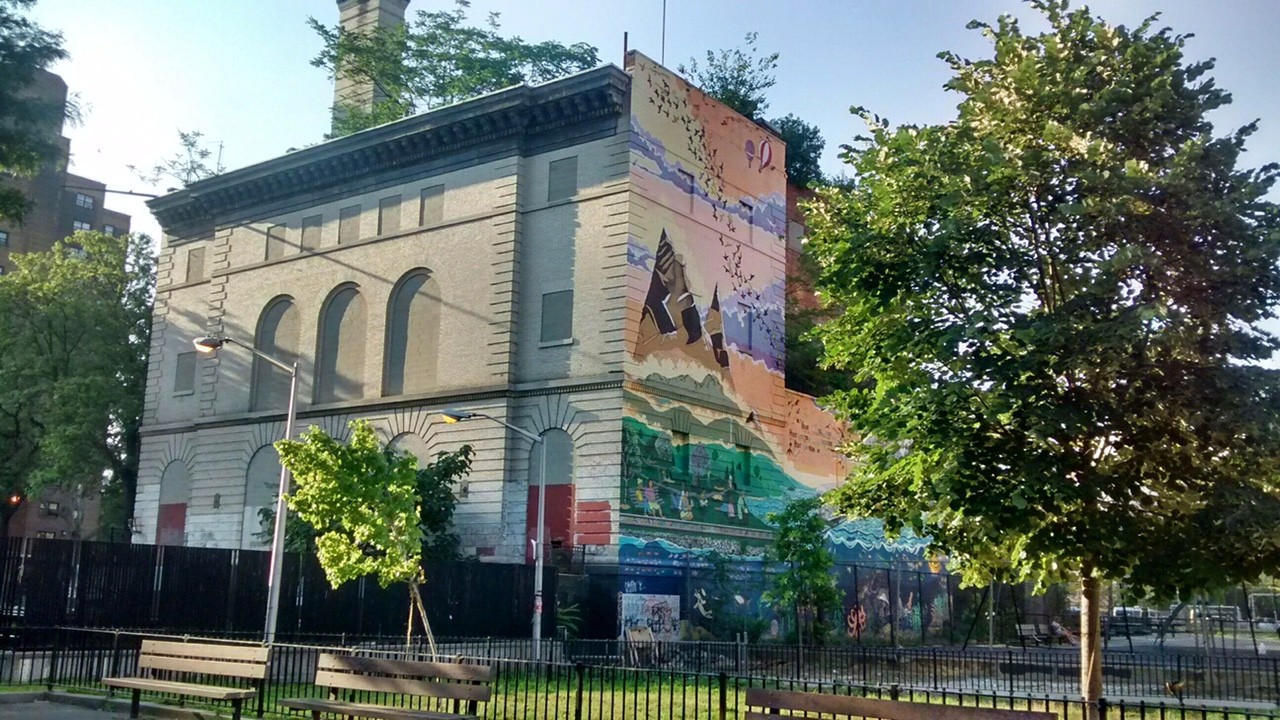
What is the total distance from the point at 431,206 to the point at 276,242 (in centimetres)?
863

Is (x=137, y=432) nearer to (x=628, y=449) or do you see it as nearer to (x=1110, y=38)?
(x=628, y=449)

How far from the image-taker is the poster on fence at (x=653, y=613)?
3594cm

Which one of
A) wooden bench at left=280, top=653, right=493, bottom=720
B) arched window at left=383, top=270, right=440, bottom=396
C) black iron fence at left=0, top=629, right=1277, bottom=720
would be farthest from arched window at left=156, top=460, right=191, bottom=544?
wooden bench at left=280, top=653, right=493, bottom=720

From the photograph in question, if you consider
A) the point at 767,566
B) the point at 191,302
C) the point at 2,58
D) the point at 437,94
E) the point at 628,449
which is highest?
the point at 437,94

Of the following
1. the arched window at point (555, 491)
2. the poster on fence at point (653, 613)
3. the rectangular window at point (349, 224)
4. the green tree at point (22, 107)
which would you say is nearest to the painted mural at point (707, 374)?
the poster on fence at point (653, 613)

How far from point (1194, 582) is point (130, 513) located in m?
53.2

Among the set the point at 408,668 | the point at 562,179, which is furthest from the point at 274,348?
the point at 408,668

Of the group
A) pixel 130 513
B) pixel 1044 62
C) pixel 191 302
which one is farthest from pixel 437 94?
pixel 1044 62

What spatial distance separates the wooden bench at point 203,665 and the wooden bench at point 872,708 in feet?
23.1

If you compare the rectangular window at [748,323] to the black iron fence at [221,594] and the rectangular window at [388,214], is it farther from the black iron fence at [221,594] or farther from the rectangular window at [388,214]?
the rectangular window at [388,214]

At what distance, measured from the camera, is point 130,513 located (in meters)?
56.3

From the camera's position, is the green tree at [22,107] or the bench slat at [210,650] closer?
the bench slat at [210,650]

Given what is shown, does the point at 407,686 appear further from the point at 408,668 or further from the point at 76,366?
the point at 76,366

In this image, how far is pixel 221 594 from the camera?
2905 centimetres
